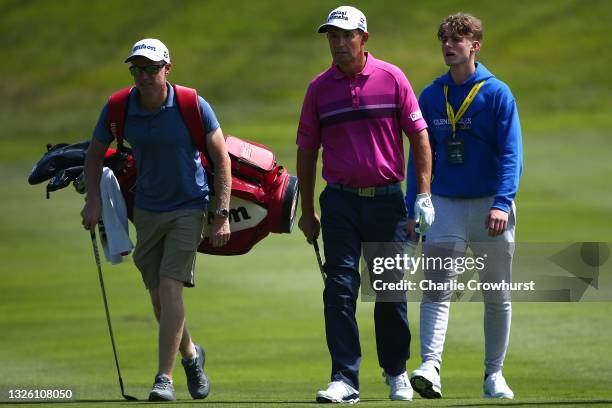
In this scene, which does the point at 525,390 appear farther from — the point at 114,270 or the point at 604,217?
the point at 604,217

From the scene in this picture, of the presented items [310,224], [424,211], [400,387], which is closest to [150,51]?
[310,224]

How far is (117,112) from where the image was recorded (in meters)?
8.04

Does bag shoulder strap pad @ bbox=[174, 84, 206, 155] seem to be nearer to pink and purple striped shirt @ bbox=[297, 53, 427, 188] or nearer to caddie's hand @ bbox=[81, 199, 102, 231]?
pink and purple striped shirt @ bbox=[297, 53, 427, 188]

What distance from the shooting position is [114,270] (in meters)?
16.8

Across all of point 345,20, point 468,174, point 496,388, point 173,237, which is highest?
point 345,20

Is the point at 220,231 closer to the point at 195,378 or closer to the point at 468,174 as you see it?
the point at 195,378

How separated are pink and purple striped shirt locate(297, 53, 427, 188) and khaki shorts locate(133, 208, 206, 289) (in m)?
0.88

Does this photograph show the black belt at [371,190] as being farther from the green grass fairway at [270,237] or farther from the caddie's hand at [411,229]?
the green grass fairway at [270,237]

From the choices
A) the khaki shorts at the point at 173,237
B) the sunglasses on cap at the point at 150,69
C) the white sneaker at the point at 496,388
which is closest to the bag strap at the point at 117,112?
the sunglasses on cap at the point at 150,69

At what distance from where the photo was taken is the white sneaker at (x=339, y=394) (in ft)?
24.6

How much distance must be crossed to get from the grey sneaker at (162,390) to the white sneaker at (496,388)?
5.63 ft

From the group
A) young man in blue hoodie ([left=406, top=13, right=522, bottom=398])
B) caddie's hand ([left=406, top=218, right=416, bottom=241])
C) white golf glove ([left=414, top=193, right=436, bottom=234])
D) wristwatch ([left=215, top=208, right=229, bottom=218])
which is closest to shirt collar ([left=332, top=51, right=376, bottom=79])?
young man in blue hoodie ([left=406, top=13, right=522, bottom=398])

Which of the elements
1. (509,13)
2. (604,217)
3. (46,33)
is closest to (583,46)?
(509,13)

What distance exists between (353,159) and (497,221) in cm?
86
